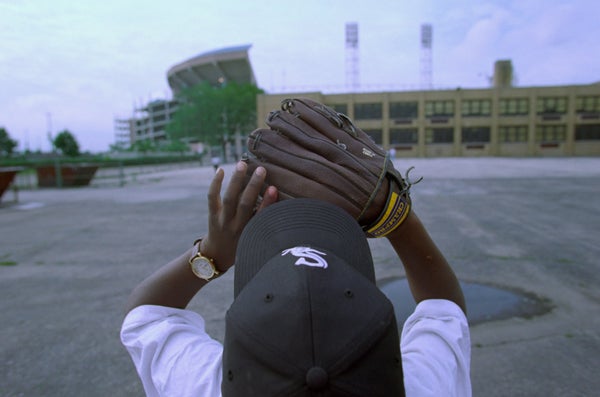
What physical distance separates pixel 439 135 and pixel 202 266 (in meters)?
62.6

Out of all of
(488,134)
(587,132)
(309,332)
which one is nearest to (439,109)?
(488,134)

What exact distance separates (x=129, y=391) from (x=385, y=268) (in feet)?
10.3

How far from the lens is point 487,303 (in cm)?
371

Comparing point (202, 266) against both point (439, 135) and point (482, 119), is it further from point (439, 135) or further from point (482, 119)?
point (482, 119)

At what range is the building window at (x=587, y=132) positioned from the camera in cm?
5772

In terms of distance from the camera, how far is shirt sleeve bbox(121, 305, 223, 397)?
3.52ft

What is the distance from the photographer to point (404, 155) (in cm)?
5956

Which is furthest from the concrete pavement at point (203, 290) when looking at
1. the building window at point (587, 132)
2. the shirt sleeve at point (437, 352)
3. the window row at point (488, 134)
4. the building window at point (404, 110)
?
the building window at point (587, 132)

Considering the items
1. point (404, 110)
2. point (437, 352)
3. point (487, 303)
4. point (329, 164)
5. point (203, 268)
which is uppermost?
point (404, 110)

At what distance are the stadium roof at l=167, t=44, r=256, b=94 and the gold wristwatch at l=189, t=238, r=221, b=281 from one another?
8467 centimetres

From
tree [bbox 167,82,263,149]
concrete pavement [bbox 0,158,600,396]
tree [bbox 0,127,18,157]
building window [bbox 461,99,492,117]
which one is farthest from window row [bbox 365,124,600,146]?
tree [bbox 0,127,18,157]

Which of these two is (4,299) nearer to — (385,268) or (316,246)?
(385,268)

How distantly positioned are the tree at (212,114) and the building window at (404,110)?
2071cm

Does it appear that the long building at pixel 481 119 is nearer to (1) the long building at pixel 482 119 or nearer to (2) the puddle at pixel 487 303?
(1) the long building at pixel 482 119
